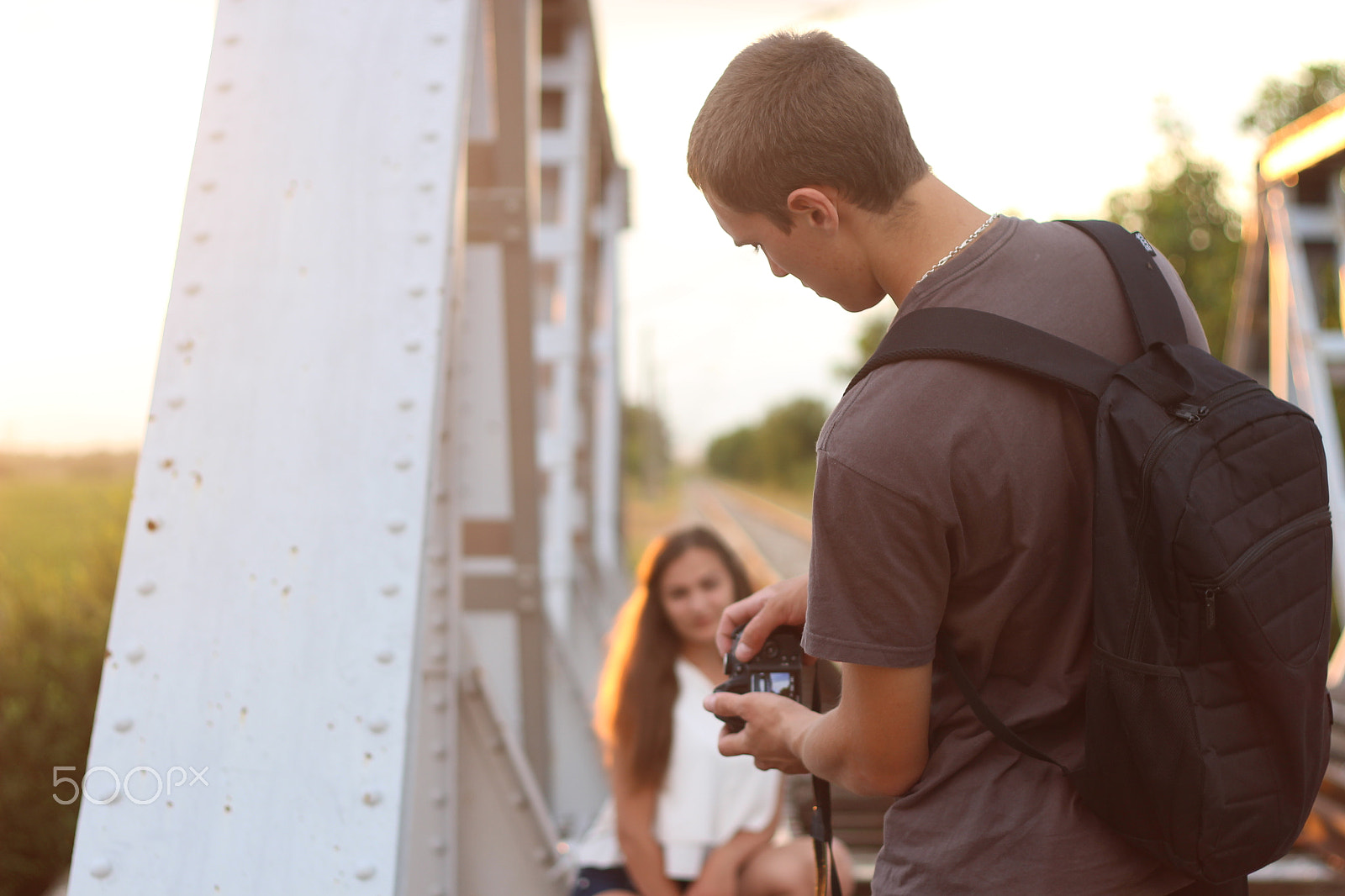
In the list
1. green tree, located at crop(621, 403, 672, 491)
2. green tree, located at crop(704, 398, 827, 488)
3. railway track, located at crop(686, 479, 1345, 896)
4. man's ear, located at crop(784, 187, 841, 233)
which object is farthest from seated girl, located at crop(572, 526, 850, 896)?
green tree, located at crop(621, 403, 672, 491)

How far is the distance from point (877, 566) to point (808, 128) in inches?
20.0

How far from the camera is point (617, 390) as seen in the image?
1048 cm

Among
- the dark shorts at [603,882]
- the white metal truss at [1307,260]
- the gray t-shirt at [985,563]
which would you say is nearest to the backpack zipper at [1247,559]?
the gray t-shirt at [985,563]

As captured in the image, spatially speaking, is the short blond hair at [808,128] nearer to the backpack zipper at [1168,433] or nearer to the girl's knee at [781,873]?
the backpack zipper at [1168,433]

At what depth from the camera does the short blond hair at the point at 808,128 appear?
4.24 feet

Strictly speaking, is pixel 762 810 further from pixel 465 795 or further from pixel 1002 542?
pixel 1002 542

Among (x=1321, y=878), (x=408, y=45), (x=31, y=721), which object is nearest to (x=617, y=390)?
(x=31, y=721)

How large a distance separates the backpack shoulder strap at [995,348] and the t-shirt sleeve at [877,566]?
125mm

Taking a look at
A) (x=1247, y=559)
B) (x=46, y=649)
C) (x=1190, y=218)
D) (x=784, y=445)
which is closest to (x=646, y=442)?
(x=784, y=445)

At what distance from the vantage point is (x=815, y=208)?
1.33m

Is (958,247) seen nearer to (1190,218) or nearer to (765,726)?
(765,726)

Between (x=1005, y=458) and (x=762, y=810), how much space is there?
2.05m

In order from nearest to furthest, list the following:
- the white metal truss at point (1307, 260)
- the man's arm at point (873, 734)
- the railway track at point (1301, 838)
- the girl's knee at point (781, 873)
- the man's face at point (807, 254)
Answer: the man's arm at point (873, 734)
the man's face at point (807, 254)
the girl's knee at point (781, 873)
the railway track at point (1301, 838)
the white metal truss at point (1307, 260)

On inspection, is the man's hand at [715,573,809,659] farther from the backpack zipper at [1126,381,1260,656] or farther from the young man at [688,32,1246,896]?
the backpack zipper at [1126,381,1260,656]
